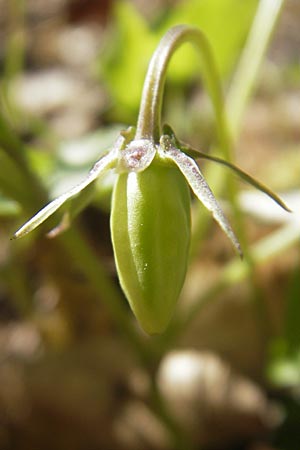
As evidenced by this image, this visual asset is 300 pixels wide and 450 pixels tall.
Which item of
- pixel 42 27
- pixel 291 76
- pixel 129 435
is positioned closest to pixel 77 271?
pixel 129 435

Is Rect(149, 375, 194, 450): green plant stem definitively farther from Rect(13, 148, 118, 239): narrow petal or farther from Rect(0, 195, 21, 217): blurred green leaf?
Rect(13, 148, 118, 239): narrow petal

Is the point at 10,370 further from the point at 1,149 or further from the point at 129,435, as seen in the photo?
the point at 1,149

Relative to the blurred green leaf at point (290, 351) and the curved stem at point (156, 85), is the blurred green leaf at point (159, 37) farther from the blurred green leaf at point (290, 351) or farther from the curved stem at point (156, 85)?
the curved stem at point (156, 85)

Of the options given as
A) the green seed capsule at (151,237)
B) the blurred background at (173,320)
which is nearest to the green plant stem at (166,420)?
the blurred background at (173,320)

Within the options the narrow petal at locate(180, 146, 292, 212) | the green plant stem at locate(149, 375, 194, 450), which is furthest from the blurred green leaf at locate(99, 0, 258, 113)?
the narrow petal at locate(180, 146, 292, 212)

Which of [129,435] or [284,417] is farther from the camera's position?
[129,435]

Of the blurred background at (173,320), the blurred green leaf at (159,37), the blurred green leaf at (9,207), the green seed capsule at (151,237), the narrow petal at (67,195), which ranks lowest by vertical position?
the blurred background at (173,320)
